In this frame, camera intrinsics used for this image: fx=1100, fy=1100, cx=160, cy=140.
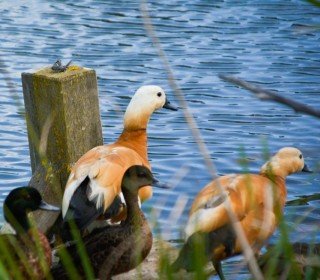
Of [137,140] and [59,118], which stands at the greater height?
[59,118]

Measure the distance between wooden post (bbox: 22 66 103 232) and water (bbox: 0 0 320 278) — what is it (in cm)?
189

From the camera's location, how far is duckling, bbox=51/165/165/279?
5.22 meters

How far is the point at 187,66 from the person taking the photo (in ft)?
40.6

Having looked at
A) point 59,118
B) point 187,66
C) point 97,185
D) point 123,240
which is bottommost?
point 187,66

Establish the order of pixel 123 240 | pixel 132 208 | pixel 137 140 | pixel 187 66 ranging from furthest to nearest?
pixel 187 66, pixel 137 140, pixel 132 208, pixel 123 240

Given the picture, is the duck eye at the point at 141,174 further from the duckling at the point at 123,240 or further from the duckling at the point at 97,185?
the duckling at the point at 97,185

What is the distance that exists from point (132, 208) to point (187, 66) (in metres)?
6.99

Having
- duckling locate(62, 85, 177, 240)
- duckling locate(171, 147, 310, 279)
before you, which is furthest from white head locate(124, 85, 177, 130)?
duckling locate(171, 147, 310, 279)

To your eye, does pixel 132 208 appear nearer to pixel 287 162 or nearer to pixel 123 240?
pixel 123 240

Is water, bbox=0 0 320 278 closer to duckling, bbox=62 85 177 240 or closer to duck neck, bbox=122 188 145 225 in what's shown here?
duckling, bbox=62 85 177 240

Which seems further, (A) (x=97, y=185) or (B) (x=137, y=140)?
(B) (x=137, y=140)

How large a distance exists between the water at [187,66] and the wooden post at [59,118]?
1.89m

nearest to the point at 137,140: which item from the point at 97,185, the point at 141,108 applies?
the point at 141,108

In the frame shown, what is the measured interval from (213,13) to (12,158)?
5.56m
